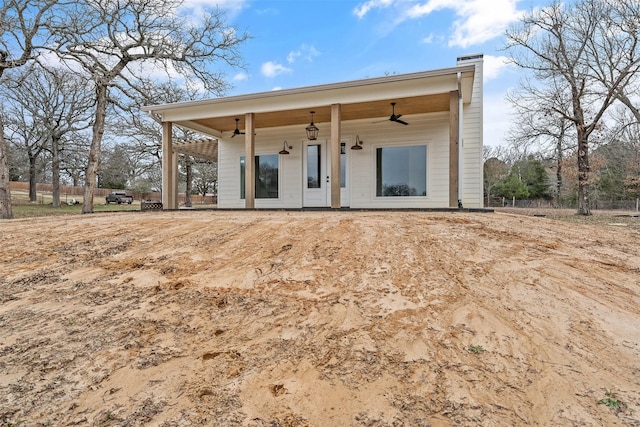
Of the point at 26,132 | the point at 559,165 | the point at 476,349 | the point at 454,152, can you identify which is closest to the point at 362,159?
the point at 454,152

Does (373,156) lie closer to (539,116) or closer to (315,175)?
(315,175)

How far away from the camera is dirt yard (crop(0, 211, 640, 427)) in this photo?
5.45 feet

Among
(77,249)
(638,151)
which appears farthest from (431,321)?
(638,151)

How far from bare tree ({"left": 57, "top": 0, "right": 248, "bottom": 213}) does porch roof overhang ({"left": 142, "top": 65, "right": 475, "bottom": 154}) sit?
4.72 meters

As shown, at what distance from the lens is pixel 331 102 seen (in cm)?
725

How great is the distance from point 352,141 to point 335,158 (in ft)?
6.17

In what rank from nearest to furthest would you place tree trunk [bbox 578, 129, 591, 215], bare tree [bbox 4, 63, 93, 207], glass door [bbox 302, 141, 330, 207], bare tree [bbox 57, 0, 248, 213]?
glass door [bbox 302, 141, 330, 207] → bare tree [bbox 57, 0, 248, 213] → tree trunk [bbox 578, 129, 591, 215] → bare tree [bbox 4, 63, 93, 207]

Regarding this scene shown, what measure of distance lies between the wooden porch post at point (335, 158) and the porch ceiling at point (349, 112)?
1.20 feet

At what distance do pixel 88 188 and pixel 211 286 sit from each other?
11.3m

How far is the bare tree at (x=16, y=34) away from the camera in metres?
9.98

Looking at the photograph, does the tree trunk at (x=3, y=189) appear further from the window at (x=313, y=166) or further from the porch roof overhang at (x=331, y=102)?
the window at (x=313, y=166)

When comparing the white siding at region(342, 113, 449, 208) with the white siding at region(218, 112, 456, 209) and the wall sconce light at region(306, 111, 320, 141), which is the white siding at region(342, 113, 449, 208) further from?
the wall sconce light at region(306, 111, 320, 141)

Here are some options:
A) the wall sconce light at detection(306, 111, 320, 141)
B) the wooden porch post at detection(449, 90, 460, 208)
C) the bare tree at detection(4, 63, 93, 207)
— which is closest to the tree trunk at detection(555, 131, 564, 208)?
the wooden porch post at detection(449, 90, 460, 208)

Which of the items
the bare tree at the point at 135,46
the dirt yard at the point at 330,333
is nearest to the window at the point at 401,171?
the dirt yard at the point at 330,333
